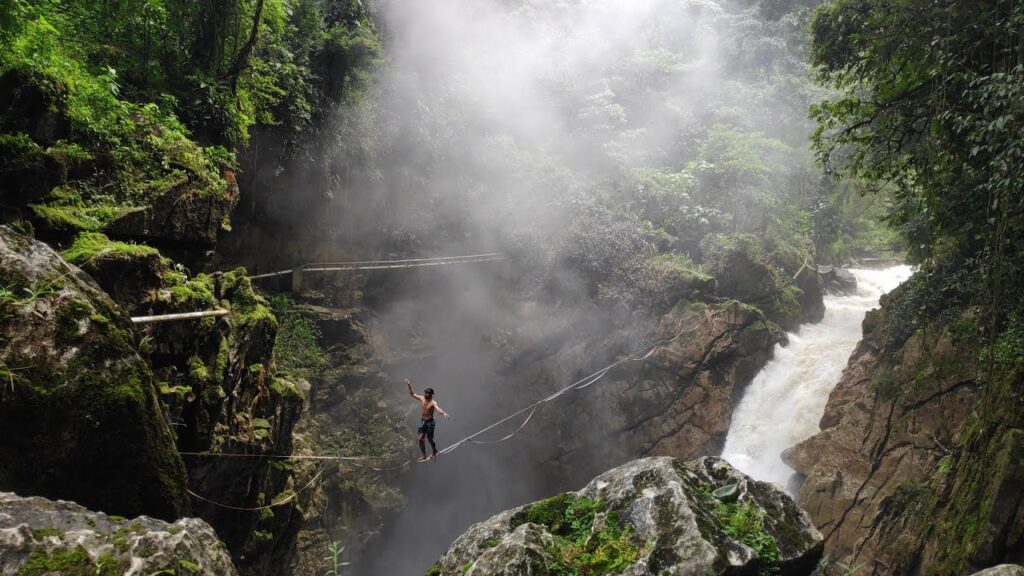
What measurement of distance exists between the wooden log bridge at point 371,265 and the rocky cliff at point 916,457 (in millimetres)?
10814

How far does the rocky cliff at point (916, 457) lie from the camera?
6.18 metres

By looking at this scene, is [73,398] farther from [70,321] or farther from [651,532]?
[651,532]

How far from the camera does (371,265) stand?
1583 centimetres

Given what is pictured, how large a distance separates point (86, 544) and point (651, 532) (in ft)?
13.3

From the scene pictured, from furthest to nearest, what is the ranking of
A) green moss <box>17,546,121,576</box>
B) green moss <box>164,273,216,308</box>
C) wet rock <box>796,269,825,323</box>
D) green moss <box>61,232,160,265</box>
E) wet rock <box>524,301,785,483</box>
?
wet rock <box>796,269,825,323</box> < wet rock <box>524,301,785,483</box> < green moss <box>164,273,216,308</box> < green moss <box>61,232,160,265</box> < green moss <box>17,546,121,576</box>

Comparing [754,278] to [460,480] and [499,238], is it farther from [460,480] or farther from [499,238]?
[460,480]

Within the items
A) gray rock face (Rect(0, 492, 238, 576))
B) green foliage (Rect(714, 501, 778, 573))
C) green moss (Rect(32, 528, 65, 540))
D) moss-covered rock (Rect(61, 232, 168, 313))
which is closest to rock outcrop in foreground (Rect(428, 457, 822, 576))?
green foliage (Rect(714, 501, 778, 573))

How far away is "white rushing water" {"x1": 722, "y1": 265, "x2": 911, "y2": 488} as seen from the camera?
12977 mm

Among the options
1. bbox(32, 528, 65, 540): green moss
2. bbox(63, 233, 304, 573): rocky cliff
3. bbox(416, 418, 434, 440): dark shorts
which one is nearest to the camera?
bbox(32, 528, 65, 540): green moss

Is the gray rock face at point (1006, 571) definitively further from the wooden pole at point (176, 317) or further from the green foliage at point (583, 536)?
the wooden pole at point (176, 317)

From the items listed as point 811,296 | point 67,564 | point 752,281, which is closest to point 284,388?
point 67,564

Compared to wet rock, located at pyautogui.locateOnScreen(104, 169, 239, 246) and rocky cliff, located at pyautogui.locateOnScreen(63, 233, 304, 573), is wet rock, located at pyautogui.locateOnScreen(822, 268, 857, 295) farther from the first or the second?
wet rock, located at pyautogui.locateOnScreen(104, 169, 239, 246)

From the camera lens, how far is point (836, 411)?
12.2 m

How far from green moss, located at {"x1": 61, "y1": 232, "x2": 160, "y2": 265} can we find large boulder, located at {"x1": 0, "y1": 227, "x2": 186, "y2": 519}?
903 millimetres
